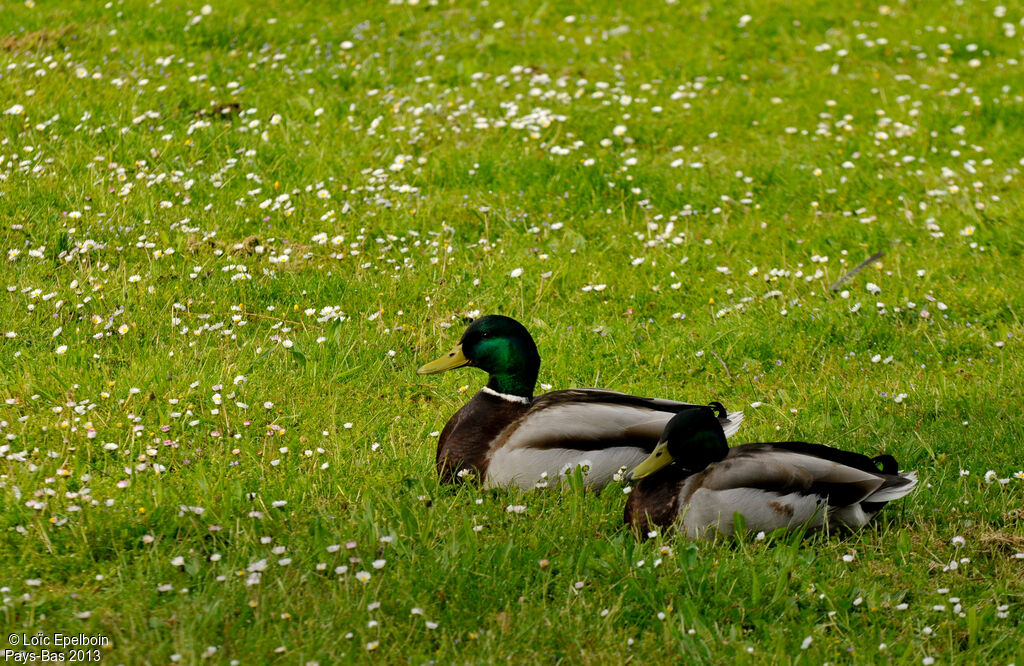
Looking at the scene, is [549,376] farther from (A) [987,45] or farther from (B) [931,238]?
(A) [987,45]

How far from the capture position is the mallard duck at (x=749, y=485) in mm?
4789

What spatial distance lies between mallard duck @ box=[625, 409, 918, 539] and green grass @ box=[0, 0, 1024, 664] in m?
0.13

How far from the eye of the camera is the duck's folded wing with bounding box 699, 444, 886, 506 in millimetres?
4770

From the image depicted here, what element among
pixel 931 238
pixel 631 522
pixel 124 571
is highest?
pixel 124 571

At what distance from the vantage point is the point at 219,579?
4207mm

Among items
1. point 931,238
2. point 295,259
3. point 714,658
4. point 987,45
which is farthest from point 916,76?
point 714,658

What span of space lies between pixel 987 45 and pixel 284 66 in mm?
7201

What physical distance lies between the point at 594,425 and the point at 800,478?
98 cm

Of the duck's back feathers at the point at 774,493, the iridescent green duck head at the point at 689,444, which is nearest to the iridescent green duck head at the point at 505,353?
the iridescent green duck head at the point at 689,444

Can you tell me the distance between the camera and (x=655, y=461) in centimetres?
494

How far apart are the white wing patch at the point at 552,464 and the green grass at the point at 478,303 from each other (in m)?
0.12

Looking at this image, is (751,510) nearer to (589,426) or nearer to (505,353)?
(589,426)

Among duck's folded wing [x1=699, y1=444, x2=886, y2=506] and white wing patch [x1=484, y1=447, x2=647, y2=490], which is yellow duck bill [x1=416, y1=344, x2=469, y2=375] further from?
duck's folded wing [x1=699, y1=444, x2=886, y2=506]

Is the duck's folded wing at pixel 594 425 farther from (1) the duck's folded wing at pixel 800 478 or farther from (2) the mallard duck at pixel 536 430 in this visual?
(1) the duck's folded wing at pixel 800 478
